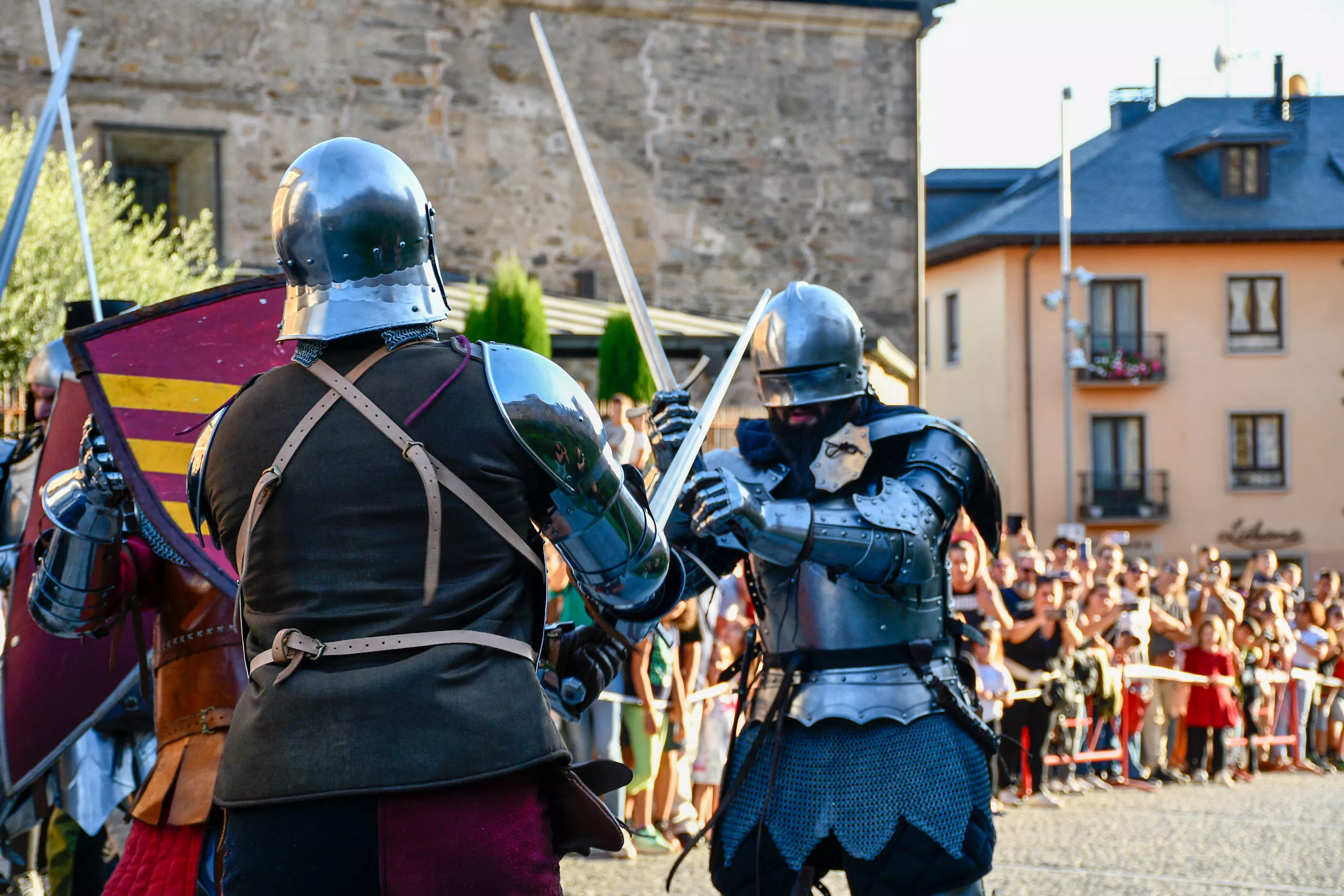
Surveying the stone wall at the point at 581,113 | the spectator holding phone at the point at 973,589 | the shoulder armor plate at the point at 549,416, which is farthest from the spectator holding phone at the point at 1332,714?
the shoulder armor plate at the point at 549,416

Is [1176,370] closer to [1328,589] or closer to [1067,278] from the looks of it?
[1067,278]

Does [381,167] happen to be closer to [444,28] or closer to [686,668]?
[686,668]

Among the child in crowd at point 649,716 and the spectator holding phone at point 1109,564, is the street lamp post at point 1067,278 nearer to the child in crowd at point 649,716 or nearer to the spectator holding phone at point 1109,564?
the spectator holding phone at point 1109,564

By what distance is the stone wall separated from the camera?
15102mm

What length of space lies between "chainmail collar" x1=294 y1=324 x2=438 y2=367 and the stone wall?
43.2ft

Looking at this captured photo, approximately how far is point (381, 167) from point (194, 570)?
4.40 feet

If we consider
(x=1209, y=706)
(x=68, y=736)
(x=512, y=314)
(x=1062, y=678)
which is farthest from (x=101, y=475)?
(x=1209, y=706)

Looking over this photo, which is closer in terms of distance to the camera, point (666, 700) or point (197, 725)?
point (197, 725)

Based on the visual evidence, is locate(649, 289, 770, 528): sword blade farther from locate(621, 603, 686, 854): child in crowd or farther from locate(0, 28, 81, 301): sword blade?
locate(621, 603, 686, 854): child in crowd

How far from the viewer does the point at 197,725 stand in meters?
3.31

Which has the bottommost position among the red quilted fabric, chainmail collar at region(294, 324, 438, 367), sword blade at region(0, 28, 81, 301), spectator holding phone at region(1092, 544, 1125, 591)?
spectator holding phone at region(1092, 544, 1125, 591)

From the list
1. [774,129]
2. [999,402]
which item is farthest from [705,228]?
[999,402]

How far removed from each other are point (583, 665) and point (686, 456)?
461 millimetres

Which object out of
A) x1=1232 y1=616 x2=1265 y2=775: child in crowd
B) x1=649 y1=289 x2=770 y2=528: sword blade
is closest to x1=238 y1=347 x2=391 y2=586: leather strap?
x1=649 y1=289 x2=770 y2=528: sword blade
